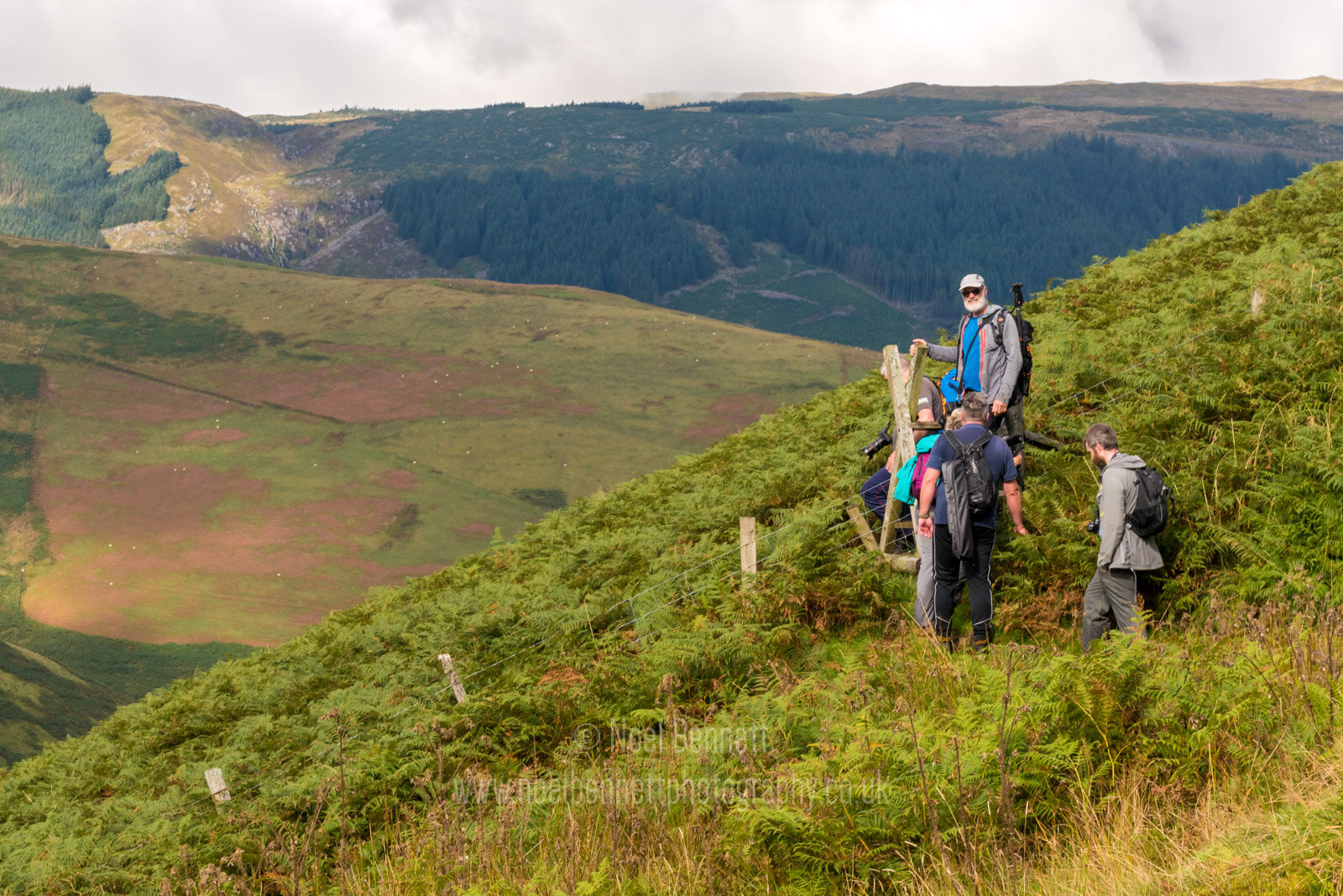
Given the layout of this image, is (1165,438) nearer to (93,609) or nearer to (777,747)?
(777,747)

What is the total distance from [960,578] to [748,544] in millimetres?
A: 2808

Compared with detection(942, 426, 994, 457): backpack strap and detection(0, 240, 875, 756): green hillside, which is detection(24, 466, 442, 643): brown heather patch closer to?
detection(0, 240, 875, 756): green hillside

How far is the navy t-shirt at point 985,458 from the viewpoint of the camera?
26.0 feet

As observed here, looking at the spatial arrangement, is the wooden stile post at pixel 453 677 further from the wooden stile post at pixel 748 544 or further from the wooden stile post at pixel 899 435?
the wooden stile post at pixel 899 435

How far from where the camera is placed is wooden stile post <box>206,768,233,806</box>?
10.1m

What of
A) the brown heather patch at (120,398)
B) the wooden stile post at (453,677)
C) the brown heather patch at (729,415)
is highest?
the wooden stile post at (453,677)

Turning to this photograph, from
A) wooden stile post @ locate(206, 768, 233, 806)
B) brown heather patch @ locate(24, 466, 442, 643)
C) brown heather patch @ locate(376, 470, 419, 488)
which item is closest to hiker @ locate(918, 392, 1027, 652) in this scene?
wooden stile post @ locate(206, 768, 233, 806)

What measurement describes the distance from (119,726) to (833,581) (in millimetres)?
12057

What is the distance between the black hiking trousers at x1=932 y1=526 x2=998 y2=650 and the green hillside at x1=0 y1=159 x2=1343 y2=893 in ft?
1.03

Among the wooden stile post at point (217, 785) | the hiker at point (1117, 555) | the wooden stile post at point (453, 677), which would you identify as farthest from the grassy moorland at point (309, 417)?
the hiker at point (1117, 555)

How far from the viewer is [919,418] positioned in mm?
9859

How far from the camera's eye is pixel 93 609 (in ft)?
253

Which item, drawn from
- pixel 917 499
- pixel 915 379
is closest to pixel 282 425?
pixel 915 379

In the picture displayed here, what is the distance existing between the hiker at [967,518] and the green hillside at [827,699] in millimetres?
389
